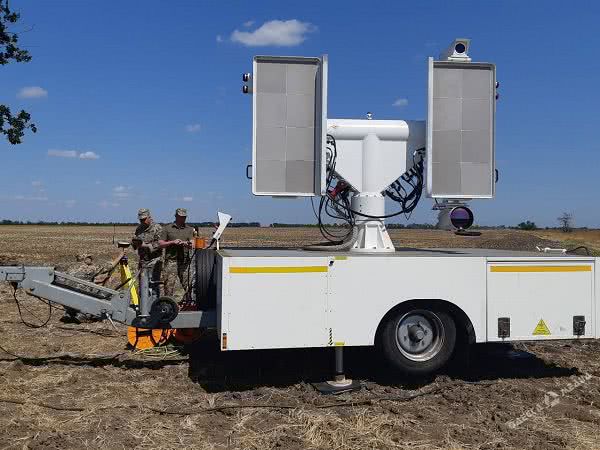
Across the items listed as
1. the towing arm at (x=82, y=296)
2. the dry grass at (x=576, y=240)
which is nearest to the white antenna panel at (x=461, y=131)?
the towing arm at (x=82, y=296)

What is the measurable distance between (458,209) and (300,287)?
2.55m

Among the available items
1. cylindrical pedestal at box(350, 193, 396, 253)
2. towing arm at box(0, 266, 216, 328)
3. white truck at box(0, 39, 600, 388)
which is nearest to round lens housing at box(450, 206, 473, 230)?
Answer: white truck at box(0, 39, 600, 388)

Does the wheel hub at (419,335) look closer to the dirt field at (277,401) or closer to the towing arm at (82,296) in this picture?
the dirt field at (277,401)

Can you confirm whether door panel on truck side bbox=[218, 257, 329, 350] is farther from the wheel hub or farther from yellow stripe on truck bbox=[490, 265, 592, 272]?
yellow stripe on truck bbox=[490, 265, 592, 272]

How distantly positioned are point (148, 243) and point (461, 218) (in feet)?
14.7

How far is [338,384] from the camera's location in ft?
20.3

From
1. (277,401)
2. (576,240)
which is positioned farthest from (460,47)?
(576,240)

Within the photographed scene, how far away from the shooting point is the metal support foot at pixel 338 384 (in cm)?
605

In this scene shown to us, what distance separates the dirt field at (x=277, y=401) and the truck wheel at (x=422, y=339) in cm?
26

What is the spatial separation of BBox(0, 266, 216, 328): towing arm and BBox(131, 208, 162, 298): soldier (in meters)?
Answer: 1.62

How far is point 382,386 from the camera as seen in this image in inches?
249

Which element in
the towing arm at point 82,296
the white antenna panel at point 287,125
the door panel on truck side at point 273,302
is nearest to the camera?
the door panel on truck side at point 273,302

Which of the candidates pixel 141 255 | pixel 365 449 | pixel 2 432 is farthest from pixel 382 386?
pixel 141 255

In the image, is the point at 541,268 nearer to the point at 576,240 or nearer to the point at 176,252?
the point at 176,252
